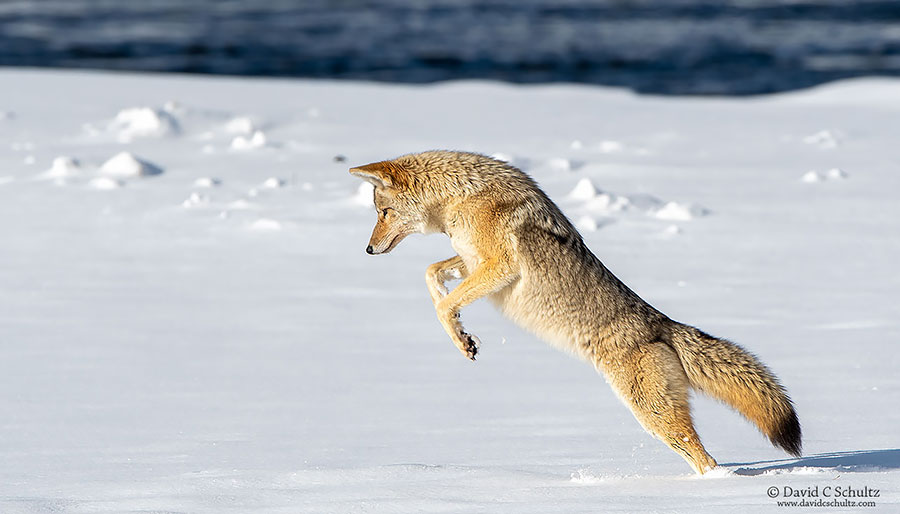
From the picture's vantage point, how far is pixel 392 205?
17.9ft

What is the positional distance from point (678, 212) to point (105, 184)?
4808mm

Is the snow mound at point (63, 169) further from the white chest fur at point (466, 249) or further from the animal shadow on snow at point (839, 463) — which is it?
the animal shadow on snow at point (839, 463)

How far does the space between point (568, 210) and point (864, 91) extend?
6986 millimetres

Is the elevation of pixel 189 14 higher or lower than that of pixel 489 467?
higher

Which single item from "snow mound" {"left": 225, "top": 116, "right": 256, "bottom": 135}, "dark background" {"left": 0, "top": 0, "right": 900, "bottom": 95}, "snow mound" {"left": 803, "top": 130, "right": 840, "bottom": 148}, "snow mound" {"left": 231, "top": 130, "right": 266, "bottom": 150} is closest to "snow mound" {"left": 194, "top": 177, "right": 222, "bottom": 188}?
"snow mound" {"left": 231, "top": 130, "right": 266, "bottom": 150}

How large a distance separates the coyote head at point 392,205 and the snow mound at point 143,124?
707cm

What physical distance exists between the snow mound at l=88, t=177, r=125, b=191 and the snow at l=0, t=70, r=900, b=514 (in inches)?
2.5

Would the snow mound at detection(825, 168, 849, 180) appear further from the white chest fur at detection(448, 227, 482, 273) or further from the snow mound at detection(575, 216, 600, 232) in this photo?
the white chest fur at detection(448, 227, 482, 273)

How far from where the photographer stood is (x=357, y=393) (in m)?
6.21

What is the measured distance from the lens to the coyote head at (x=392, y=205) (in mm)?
5410

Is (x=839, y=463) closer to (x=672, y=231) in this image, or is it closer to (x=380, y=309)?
(x=380, y=309)

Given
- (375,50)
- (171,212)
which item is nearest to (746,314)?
(171,212)

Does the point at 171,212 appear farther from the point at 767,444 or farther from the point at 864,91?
the point at 864,91

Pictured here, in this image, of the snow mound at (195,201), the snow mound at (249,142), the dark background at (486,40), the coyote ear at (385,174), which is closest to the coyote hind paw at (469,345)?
the coyote ear at (385,174)
